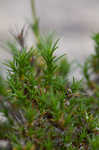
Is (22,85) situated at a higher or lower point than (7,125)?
higher

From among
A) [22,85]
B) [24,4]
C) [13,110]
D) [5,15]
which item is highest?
[24,4]

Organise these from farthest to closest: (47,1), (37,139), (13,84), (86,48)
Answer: (47,1)
(86,48)
(13,84)
(37,139)

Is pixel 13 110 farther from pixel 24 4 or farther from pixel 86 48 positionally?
pixel 24 4

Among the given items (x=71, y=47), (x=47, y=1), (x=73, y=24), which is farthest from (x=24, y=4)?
(x=71, y=47)

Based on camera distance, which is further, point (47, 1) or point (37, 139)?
point (47, 1)

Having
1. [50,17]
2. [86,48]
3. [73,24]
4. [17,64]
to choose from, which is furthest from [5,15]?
[17,64]

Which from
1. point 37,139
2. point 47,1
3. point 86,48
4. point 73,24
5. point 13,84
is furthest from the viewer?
point 47,1

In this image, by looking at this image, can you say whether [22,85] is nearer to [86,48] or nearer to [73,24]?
[86,48]
